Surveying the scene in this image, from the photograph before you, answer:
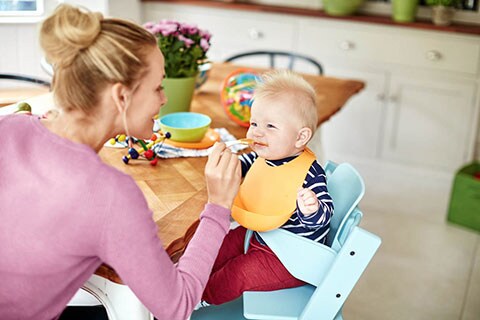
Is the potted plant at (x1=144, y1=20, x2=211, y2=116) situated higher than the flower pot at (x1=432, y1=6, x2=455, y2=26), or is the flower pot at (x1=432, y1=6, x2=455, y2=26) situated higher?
the flower pot at (x1=432, y1=6, x2=455, y2=26)

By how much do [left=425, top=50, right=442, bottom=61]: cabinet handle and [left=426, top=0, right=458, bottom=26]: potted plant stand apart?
17cm

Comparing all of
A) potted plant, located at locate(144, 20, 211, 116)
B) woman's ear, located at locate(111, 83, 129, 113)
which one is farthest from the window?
woman's ear, located at locate(111, 83, 129, 113)

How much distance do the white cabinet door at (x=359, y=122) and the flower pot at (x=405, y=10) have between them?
0.33 m

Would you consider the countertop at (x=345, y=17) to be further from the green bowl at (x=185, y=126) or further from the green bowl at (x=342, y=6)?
the green bowl at (x=185, y=126)

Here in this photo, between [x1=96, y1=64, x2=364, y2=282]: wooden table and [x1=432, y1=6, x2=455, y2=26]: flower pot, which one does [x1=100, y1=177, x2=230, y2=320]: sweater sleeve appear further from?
[x1=432, y1=6, x2=455, y2=26]: flower pot

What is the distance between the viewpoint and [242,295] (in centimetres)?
177

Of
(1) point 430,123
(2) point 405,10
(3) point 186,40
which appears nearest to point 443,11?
(2) point 405,10

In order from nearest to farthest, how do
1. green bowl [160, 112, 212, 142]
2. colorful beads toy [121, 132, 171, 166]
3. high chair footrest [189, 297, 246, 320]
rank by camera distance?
high chair footrest [189, 297, 246, 320] < colorful beads toy [121, 132, 171, 166] < green bowl [160, 112, 212, 142]

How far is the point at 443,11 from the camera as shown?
367 centimetres

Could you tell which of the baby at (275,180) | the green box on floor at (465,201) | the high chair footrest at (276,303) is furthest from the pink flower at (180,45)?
the green box on floor at (465,201)

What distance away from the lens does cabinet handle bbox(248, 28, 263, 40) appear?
13.5 feet

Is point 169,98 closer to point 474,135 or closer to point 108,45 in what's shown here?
point 108,45

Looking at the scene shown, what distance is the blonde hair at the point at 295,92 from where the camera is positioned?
1660mm

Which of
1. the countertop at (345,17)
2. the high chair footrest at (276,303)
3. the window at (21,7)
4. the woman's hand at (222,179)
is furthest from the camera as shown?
the countertop at (345,17)
